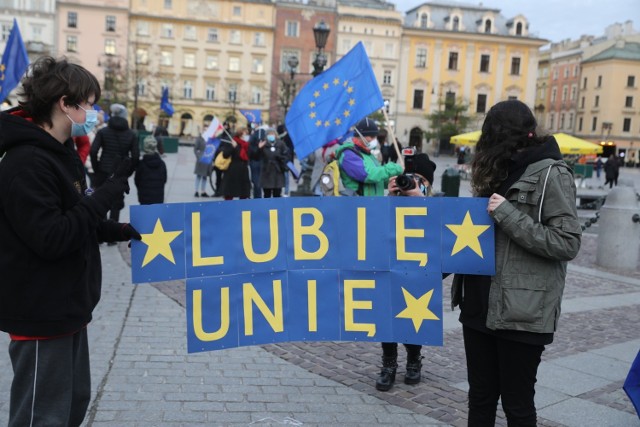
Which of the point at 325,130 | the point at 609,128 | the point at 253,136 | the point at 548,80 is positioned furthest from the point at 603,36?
the point at 325,130

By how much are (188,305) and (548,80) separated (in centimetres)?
10938

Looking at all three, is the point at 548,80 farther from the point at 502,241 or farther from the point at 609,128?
the point at 502,241

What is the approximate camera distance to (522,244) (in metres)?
A: 3.12

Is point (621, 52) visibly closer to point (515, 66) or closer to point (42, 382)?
point (515, 66)

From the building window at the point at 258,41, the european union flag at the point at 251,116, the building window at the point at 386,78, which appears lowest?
the european union flag at the point at 251,116

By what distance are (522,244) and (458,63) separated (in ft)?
264

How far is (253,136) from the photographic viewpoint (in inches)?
597

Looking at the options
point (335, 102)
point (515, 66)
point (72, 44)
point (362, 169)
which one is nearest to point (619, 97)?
point (515, 66)

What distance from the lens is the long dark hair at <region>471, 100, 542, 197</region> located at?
10.3ft

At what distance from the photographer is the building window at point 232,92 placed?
257ft

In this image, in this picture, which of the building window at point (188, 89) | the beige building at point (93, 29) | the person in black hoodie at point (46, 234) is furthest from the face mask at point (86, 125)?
the building window at point (188, 89)

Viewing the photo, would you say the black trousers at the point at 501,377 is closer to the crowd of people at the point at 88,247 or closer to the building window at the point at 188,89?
the crowd of people at the point at 88,247

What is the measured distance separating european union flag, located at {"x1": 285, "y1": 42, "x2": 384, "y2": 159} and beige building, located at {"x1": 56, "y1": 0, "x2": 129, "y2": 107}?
72.8 meters

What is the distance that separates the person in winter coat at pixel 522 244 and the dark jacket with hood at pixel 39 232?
190cm
